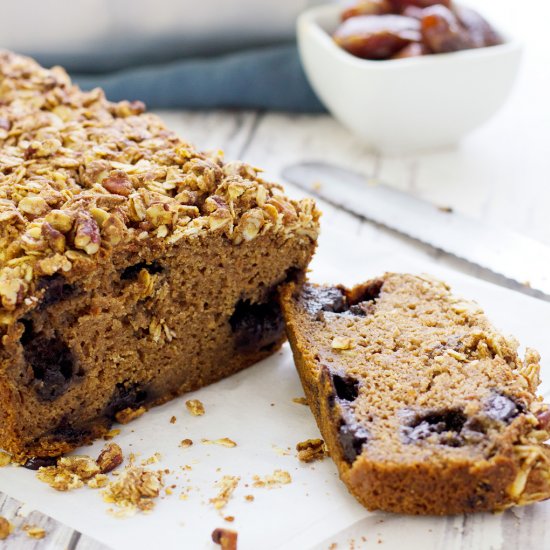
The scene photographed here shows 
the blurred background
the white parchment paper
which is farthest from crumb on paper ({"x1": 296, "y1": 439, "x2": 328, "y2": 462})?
the blurred background

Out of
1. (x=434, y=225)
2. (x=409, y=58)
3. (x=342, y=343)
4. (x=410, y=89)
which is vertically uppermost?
(x=409, y=58)

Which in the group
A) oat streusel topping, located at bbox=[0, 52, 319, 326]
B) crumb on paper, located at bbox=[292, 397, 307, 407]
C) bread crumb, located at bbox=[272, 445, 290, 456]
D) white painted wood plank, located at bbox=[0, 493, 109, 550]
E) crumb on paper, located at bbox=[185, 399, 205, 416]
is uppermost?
oat streusel topping, located at bbox=[0, 52, 319, 326]

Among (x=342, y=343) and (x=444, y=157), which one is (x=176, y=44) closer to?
(x=444, y=157)

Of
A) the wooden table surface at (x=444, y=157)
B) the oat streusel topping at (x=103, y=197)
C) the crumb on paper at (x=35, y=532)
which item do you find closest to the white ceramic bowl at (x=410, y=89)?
the wooden table surface at (x=444, y=157)

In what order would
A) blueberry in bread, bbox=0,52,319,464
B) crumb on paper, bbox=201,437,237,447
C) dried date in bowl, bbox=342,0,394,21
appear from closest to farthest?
blueberry in bread, bbox=0,52,319,464 < crumb on paper, bbox=201,437,237,447 < dried date in bowl, bbox=342,0,394,21

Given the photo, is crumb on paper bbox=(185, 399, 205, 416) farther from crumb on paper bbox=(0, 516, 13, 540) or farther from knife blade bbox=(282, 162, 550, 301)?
knife blade bbox=(282, 162, 550, 301)

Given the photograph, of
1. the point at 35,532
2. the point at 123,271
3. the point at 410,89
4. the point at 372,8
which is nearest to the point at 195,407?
the point at 123,271

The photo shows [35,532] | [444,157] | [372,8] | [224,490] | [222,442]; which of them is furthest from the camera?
[444,157]
